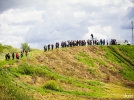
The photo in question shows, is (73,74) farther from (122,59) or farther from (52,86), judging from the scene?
(122,59)

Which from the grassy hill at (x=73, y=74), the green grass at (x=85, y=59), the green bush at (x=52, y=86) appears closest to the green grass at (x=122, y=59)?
the grassy hill at (x=73, y=74)

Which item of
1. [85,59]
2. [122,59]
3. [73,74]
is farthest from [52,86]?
[122,59]

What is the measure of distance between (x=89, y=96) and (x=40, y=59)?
14169mm

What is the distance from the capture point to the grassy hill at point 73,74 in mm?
39062

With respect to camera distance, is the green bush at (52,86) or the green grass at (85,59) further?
the green grass at (85,59)

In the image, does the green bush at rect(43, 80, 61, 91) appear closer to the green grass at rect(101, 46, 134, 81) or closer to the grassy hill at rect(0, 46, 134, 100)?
the grassy hill at rect(0, 46, 134, 100)

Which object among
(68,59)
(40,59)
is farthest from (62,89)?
(68,59)

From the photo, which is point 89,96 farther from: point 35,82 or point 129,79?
point 129,79

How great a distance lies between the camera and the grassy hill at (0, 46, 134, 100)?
3906 centimetres

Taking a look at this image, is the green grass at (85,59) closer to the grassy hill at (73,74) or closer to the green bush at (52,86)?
the grassy hill at (73,74)

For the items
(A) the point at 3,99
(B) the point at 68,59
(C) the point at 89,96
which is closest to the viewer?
(A) the point at 3,99

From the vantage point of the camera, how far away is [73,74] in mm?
52438

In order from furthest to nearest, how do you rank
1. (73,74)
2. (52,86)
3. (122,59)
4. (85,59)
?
1. (122,59)
2. (85,59)
3. (73,74)
4. (52,86)

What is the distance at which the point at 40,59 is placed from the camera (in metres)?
50.9
